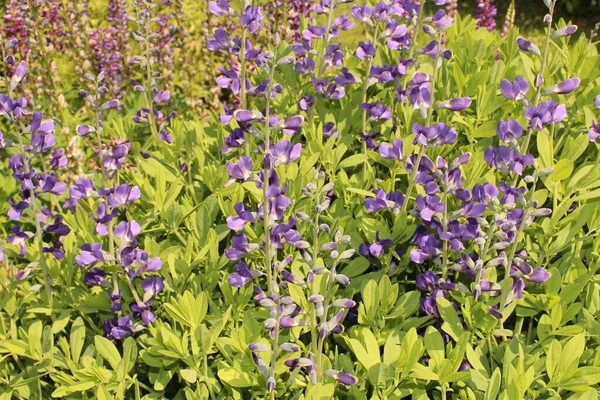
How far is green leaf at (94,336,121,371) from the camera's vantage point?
2182mm

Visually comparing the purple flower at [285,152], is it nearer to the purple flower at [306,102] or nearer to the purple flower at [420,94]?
the purple flower at [420,94]

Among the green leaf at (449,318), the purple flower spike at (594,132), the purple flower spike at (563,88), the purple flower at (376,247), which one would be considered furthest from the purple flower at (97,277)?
the purple flower spike at (594,132)

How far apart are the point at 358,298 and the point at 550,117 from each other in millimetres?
1025

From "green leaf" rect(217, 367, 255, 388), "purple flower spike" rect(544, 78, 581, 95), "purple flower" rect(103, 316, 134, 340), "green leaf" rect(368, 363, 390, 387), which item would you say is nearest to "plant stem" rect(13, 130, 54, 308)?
"purple flower" rect(103, 316, 134, 340)

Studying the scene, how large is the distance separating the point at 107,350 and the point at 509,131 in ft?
5.25

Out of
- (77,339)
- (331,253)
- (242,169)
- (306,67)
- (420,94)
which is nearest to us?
(331,253)

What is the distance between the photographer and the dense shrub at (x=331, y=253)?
204 centimetres

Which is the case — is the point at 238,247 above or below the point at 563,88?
below

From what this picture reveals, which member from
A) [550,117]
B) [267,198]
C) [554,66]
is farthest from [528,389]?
[554,66]

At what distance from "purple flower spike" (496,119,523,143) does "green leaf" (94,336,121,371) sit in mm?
1543

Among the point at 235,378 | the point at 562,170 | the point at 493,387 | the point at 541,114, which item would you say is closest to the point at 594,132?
the point at 562,170

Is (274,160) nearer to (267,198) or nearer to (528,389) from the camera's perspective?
(267,198)

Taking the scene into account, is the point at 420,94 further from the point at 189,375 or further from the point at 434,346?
the point at 189,375

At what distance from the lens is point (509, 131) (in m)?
2.20
